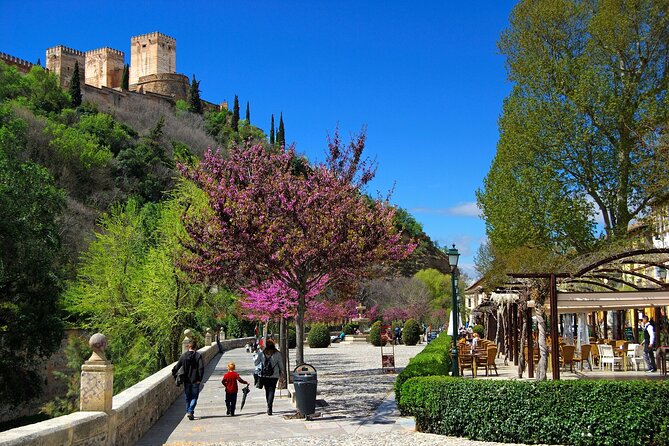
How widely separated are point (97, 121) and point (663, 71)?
69.2 metres

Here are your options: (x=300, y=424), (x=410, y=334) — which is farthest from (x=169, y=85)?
(x=300, y=424)

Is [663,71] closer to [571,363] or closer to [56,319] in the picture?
[571,363]

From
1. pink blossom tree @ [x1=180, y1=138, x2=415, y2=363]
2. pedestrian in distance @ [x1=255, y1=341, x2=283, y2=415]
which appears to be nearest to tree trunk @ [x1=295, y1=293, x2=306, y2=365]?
pink blossom tree @ [x1=180, y1=138, x2=415, y2=363]

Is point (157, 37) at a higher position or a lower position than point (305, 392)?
higher

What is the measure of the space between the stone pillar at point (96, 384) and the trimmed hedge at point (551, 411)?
5.08 meters

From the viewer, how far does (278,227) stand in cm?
1394

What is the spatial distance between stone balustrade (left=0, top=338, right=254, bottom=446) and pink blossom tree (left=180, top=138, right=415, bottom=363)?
119 inches

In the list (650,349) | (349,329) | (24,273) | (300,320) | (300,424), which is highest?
(24,273)

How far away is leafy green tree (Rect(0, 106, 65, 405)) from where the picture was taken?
26.2 meters

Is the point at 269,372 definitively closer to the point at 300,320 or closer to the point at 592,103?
the point at 300,320

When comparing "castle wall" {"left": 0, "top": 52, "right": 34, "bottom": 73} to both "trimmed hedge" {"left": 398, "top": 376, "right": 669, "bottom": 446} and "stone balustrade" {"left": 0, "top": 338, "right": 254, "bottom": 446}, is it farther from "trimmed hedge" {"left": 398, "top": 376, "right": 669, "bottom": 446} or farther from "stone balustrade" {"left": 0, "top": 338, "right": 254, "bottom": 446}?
"trimmed hedge" {"left": 398, "top": 376, "right": 669, "bottom": 446}

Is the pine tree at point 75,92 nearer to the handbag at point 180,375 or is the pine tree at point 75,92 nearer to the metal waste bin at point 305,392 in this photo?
the handbag at point 180,375

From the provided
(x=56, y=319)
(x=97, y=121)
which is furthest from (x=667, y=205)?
(x=97, y=121)

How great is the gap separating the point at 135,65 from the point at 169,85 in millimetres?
14256
